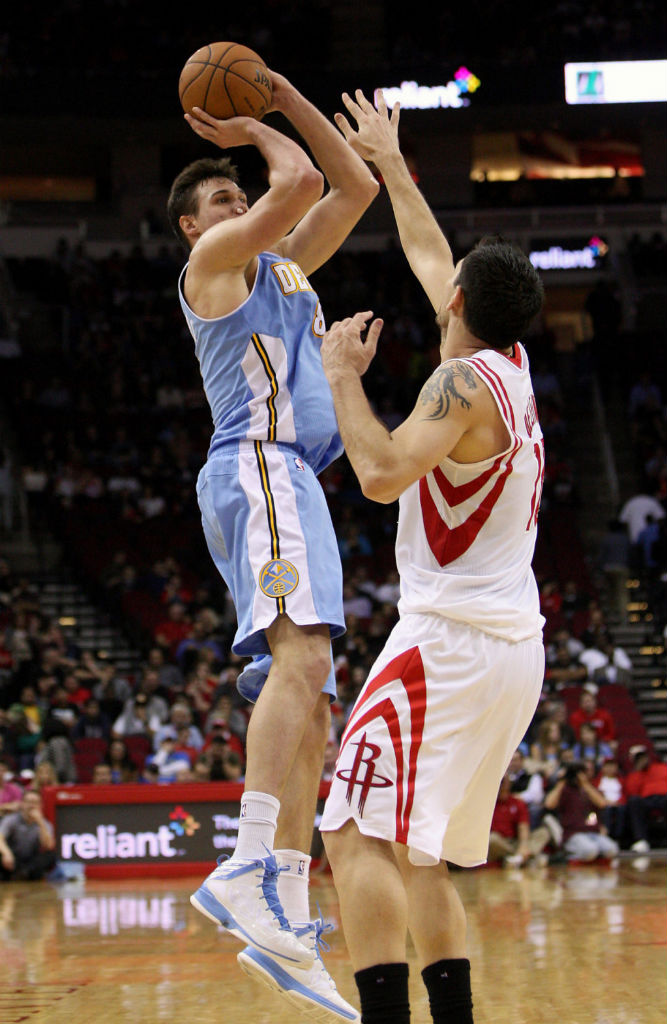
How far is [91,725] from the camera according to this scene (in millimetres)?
14398

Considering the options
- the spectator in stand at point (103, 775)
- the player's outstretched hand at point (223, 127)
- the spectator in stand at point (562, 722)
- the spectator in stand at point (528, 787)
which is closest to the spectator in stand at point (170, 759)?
the spectator in stand at point (103, 775)

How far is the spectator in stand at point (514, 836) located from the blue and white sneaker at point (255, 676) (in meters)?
8.04

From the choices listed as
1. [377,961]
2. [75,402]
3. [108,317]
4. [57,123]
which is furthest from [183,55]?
[377,961]

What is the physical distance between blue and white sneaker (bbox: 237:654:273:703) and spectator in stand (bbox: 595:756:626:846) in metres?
8.59

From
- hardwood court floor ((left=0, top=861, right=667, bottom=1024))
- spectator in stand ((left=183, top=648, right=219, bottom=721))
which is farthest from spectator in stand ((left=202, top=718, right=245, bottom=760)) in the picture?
hardwood court floor ((left=0, top=861, right=667, bottom=1024))

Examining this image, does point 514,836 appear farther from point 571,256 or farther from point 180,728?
point 571,256

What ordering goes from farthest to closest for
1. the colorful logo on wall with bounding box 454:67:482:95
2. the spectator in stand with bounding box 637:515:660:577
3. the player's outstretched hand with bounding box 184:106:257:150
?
the colorful logo on wall with bounding box 454:67:482:95, the spectator in stand with bounding box 637:515:660:577, the player's outstretched hand with bounding box 184:106:257:150

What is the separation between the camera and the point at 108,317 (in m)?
23.6

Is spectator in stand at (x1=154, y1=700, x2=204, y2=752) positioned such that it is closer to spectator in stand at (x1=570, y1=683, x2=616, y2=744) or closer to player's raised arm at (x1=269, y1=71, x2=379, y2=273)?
spectator in stand at (x1=570, y1=683, x2=616, y2=744)

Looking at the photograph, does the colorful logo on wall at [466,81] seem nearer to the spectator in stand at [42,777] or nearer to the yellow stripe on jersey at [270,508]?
the spectator in stand at [42,777]

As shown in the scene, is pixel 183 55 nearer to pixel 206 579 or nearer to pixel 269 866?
pixel 206 579

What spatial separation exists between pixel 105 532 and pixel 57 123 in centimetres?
1061

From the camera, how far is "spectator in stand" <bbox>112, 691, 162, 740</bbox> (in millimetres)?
14242

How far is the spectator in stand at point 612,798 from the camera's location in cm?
1279
